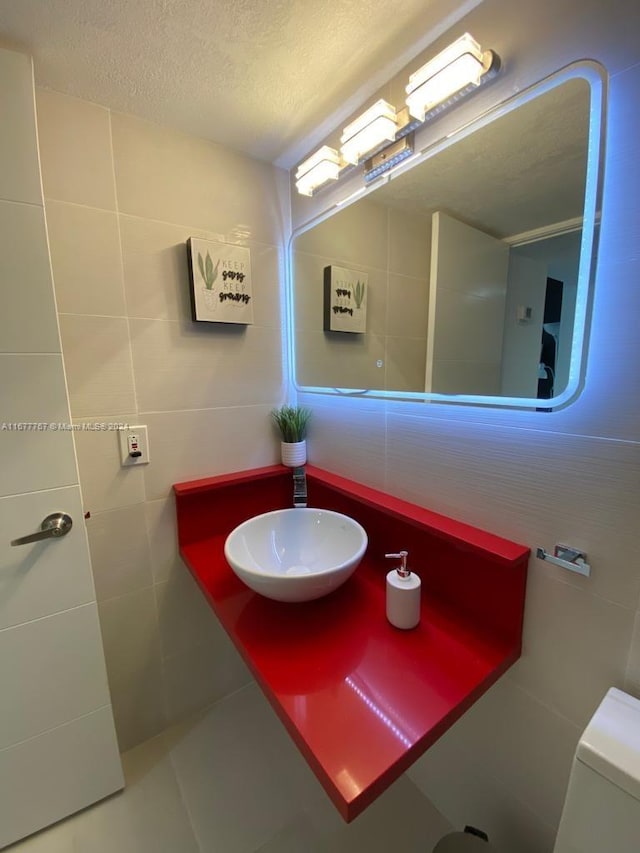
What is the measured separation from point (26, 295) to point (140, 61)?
0.67 meters

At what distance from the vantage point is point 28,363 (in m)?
0.89

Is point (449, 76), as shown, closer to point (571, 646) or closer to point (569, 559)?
point (569, 559)

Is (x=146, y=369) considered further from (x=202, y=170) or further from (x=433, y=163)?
(x=433, y=163)

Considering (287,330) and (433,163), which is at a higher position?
(433,163)

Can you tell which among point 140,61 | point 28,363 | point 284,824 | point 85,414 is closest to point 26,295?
point 28,363

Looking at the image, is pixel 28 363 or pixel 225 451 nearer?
pixel 28 363

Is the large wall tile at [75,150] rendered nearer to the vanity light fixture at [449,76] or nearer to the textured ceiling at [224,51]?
the textured ceiling at [224,51]

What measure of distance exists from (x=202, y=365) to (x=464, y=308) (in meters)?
0.90

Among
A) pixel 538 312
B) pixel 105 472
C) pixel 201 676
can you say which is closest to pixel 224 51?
pixel 538 312

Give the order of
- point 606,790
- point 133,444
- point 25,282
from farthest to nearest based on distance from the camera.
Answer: point 133,444 → point 25,282 → point 606,790

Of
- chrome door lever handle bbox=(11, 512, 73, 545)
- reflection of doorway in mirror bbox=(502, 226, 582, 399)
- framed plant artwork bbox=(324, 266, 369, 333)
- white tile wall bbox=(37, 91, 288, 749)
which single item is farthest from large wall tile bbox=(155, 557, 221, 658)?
reflection of doorway in mirror bbox=(502, 226, 582, 399)

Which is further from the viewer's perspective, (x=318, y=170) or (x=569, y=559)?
(x=318, y=170)

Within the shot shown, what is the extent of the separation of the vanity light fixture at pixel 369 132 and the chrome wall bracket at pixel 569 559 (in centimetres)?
112

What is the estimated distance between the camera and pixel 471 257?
38.0 inches
